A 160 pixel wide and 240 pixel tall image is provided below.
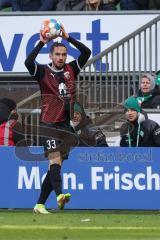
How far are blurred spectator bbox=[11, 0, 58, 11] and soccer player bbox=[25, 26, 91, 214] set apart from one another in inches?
242

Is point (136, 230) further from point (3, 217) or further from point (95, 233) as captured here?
point (3, 217)

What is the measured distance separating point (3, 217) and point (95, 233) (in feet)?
9.41

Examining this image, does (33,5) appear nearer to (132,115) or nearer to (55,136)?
(132,115)

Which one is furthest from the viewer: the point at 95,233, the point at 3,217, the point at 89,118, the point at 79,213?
the point at 89,118

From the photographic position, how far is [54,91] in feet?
47.7

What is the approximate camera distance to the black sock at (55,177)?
14078 mm

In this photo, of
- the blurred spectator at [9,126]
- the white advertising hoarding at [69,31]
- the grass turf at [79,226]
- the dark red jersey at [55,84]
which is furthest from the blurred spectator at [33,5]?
the grass turf at [79,226]

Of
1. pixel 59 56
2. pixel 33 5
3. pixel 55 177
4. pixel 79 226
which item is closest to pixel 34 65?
pixel 59 56

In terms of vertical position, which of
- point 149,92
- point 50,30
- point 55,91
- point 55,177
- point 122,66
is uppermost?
point 50,30

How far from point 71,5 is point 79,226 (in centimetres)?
921

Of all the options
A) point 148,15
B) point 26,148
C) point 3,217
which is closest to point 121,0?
point 148,15

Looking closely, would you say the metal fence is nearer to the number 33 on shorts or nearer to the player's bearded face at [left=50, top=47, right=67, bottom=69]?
the player's bearded face at [left=50, top=47, right=67, bottom=69]

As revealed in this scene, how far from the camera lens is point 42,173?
1588cm

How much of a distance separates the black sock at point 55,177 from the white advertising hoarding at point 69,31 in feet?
19.5
